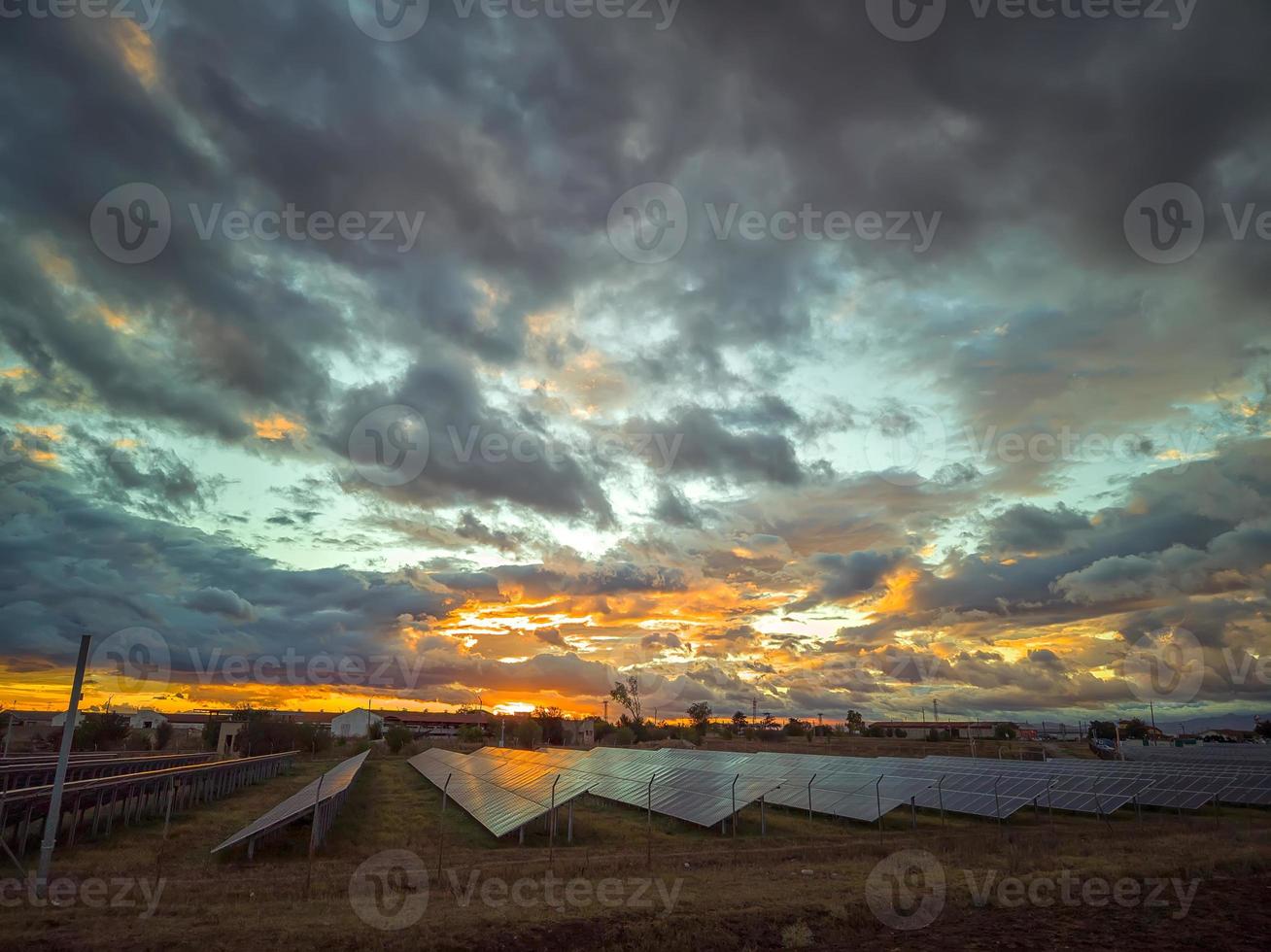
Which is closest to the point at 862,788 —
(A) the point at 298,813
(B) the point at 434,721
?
(A) the point at 298,813

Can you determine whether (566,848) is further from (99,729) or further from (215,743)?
(215,743)

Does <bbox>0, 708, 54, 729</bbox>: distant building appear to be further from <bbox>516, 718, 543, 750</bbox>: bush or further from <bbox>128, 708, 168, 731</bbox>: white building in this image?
<bbox>516, 718, 543, 750</bbox>: bush

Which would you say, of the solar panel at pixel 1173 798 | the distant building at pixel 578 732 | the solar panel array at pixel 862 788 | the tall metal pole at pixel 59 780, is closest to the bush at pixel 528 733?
the distant building at pixel 578 732

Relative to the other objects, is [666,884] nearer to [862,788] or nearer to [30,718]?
[862,788]

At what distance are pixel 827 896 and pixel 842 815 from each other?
15722 mm

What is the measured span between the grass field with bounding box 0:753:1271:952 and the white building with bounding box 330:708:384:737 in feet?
399

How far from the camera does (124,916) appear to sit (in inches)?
559

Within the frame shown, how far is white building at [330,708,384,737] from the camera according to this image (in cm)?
14188

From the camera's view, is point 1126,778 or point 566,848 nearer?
point 566,848

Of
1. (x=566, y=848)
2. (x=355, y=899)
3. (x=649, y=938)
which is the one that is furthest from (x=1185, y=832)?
(x=355, y=899)

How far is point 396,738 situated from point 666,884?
86.3 metres

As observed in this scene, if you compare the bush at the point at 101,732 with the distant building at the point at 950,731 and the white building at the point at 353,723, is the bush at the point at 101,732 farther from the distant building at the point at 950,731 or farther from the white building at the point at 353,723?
the distant building at the point at 950,731

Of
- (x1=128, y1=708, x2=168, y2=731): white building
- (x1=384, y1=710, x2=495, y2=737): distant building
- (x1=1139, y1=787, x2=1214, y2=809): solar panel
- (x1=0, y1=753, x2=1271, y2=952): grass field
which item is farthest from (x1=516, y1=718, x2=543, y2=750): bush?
(x1=1139, y1=787, x2=1214, y2=809): solar panel

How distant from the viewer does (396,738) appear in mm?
93562
